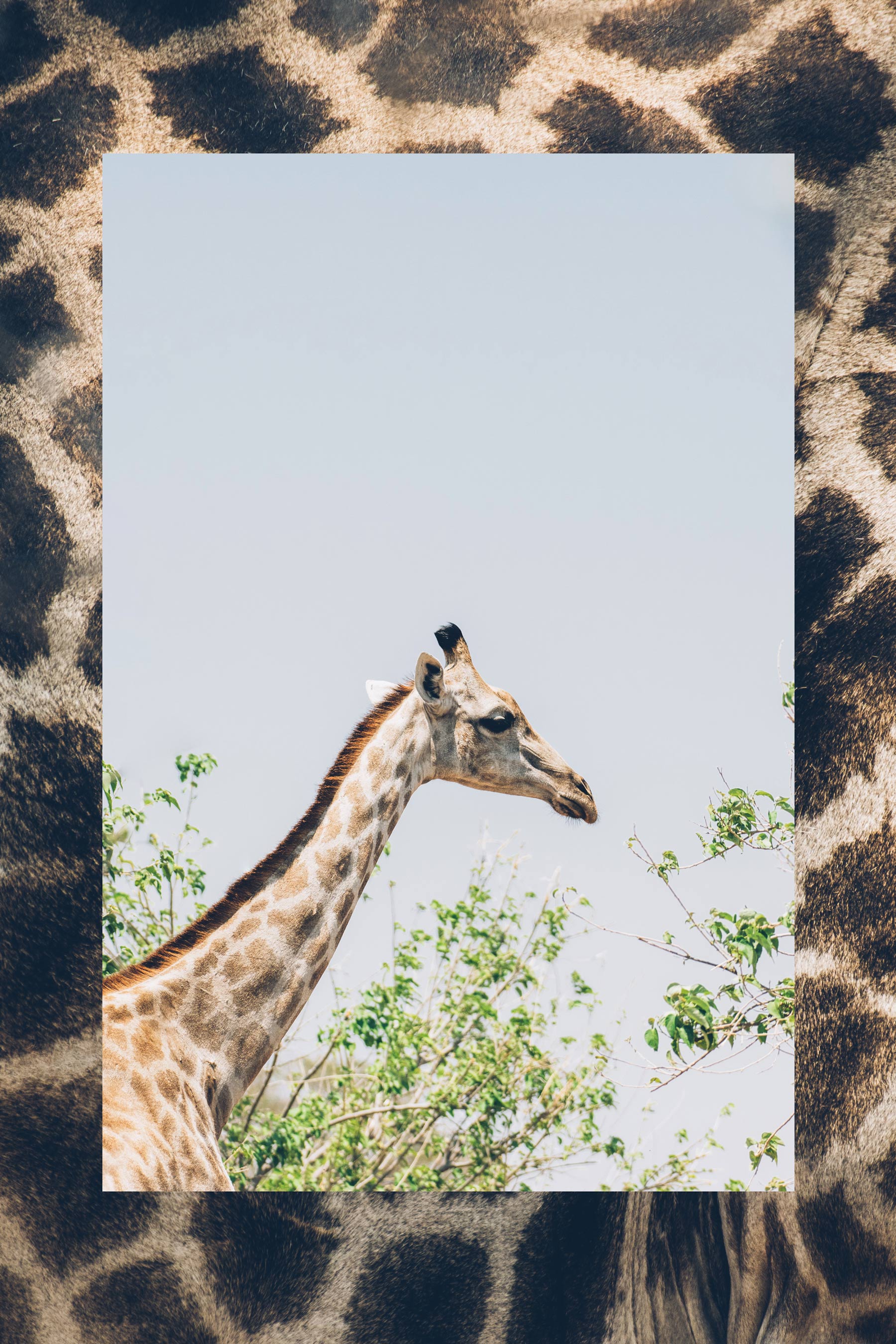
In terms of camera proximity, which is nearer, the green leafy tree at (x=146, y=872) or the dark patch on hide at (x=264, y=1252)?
the dark patch on hide at (x=264, y=1252)

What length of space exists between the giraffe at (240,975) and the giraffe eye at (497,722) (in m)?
0.15

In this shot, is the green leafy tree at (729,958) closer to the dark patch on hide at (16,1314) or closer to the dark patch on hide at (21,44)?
the dark patch on hide at (16,1314)

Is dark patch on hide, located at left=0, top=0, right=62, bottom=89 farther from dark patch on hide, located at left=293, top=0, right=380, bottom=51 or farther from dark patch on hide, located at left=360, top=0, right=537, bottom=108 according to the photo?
dark patch on hide, located at left=360, top=0, right=537, bottom=108

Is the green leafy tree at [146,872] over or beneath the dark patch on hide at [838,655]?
beneath

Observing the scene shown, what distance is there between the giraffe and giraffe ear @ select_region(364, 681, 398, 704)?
6 cm

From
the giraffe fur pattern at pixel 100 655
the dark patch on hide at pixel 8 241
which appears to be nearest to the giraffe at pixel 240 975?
the giraffe fur pattern at pixel 100 655

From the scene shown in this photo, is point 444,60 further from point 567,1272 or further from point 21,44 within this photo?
point 567,1272

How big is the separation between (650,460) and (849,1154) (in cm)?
191

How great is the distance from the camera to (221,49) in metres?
2.97

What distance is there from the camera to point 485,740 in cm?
301

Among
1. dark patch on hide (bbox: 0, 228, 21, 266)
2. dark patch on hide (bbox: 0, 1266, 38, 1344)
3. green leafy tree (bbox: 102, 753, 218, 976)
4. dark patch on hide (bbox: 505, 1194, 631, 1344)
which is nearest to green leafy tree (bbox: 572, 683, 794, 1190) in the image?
dark patch on hide (bbox: 505, 1194, 631, 1344)

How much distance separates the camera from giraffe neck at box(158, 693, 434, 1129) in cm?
267

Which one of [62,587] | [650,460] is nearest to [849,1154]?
[650,460]

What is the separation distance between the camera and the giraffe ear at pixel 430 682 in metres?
2.92
